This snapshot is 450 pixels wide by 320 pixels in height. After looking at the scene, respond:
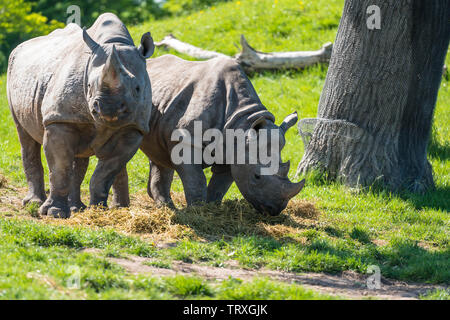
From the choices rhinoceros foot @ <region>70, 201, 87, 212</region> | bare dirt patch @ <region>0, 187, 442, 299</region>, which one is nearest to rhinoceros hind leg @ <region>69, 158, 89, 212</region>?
rhinoceros foot @ <region>70, 201, 87, 212</region>

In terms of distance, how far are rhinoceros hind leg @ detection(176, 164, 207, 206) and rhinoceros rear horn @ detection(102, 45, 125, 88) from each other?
63.6 inches

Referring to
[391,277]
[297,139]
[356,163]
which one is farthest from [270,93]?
[391,277]

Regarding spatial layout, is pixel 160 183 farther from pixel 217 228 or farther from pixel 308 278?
pixel 308 278

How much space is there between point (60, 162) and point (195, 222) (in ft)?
5.64

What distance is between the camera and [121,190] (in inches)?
390

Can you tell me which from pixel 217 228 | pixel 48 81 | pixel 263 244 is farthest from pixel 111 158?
pixel 263 244

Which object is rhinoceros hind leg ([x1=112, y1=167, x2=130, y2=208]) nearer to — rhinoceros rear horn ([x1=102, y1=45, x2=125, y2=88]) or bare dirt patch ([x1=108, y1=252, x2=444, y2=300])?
rhinoceros rear horn ([x1=102, y1=45, x2=125, y2=88])

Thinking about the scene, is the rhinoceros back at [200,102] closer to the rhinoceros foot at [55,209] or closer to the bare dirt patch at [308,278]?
the rhinoceros foot at [55,209]

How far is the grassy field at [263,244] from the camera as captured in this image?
5941 millimetres

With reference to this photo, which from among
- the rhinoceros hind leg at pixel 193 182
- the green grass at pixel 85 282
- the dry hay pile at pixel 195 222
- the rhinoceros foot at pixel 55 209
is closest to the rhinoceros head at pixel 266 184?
the dry hay pile at pixel 195 222

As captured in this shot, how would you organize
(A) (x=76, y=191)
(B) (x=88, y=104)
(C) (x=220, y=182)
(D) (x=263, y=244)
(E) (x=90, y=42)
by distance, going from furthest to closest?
(C) (x=220, y=182) < (A) (x=76, y=191) < (E) (x=90, y=42) < (B) (x=88, y=104) < (D) (x=263, y=244)
